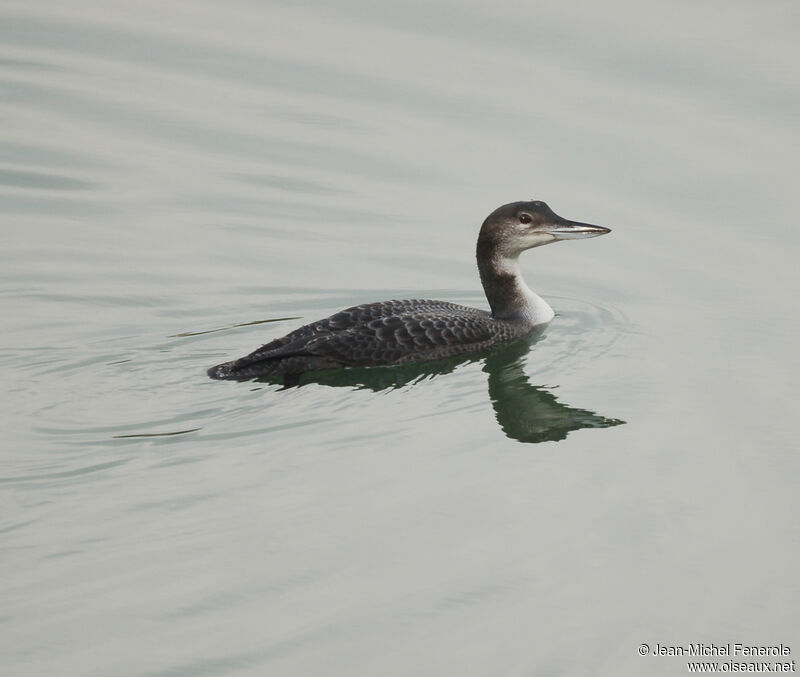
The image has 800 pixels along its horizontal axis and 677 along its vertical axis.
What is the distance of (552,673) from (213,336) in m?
4.35

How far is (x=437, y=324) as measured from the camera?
8.88 meters

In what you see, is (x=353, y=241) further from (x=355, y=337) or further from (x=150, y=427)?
(x=150, y=427)

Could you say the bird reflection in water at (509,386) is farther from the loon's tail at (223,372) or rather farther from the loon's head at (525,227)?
the loon's head at (525,227)

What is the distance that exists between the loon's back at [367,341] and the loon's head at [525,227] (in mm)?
690

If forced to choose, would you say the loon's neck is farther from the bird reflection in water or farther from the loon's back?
the loon's back

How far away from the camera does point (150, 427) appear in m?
7.66

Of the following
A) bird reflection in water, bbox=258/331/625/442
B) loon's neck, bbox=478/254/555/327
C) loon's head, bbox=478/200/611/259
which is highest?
loon's head, bbox=478/200/611/259

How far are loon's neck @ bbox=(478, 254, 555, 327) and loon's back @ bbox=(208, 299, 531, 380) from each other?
45cm

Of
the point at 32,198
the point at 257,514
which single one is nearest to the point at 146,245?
the point at 32,198

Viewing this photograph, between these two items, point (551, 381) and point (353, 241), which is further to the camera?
point (353, 241)

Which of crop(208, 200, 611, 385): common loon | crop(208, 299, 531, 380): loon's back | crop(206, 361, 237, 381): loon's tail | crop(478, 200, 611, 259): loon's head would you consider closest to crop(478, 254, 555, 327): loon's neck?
crop(208, 200, 611, 385): common loon

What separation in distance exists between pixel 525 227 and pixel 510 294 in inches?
18.5

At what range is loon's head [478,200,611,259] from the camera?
9.41m

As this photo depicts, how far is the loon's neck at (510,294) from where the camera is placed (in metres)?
9.48
